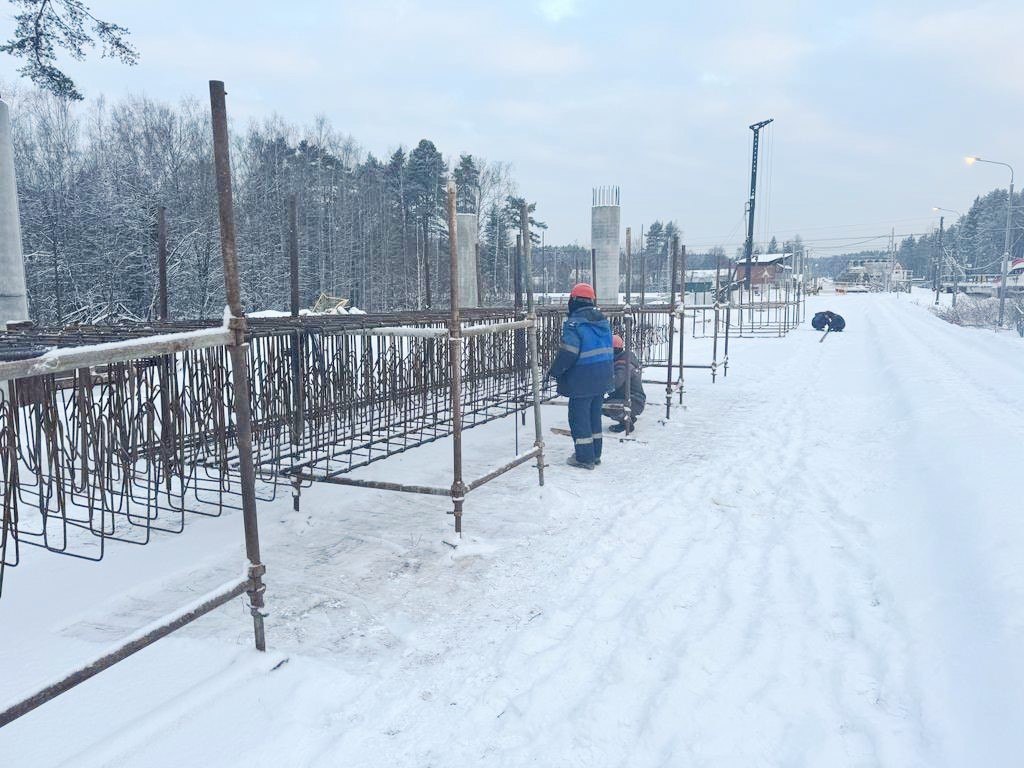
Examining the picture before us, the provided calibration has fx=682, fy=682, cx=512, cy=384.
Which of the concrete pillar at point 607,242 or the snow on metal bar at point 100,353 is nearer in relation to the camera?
the snow on metal bar at point 100,353

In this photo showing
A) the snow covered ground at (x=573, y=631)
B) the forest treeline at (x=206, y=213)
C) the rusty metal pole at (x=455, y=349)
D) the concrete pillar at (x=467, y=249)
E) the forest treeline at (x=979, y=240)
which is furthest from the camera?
the forest treeline at (x=979, y=240)

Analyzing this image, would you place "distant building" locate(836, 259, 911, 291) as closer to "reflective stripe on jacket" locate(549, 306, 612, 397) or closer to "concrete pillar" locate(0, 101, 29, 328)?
"reflective stripe on jacket" locate(549, 306, 612, 397)

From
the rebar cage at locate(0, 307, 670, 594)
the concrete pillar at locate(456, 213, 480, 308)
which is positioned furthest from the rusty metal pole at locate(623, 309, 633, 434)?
the concrete pillar at locate(456, 213, 480, 308)

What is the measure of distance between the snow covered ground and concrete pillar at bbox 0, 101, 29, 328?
5960 mm

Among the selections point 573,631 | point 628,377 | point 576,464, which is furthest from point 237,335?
point 628,377

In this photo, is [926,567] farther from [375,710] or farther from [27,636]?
[27,636]

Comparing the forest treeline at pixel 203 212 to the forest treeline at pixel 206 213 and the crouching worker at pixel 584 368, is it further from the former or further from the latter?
the crouching worker at pixel 584 368

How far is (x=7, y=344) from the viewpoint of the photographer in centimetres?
366

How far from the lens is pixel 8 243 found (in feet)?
28.9

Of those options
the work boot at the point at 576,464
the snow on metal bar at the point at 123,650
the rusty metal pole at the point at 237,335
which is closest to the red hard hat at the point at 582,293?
the work boot at the point at 576,464

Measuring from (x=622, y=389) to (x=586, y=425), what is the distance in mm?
2246

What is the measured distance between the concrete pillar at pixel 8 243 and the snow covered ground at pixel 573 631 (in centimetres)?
596

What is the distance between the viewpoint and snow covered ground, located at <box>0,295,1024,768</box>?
2.75 meters

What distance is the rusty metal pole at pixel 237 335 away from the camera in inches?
120
